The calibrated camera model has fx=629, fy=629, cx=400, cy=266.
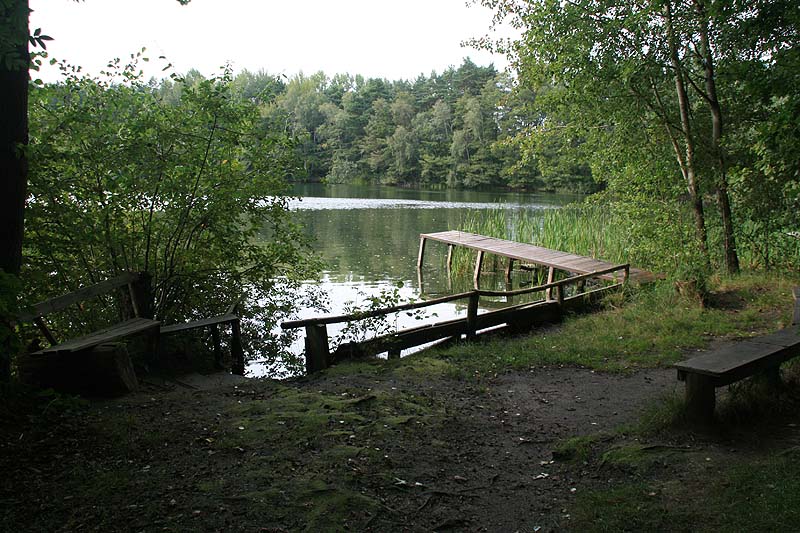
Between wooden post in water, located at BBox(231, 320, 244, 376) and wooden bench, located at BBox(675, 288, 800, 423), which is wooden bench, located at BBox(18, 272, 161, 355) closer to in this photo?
wooden post in water, located at BBox(231, 320, 244, 376)

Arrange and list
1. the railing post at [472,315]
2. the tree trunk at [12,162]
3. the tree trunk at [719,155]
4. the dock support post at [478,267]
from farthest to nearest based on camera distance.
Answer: the dock support post at [478,267], the tree trunk at [719,155], the railing post at [472,315], the tree trunk at [12,162]

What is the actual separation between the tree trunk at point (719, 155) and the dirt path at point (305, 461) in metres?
6.98

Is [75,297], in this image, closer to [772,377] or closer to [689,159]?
[772,377]

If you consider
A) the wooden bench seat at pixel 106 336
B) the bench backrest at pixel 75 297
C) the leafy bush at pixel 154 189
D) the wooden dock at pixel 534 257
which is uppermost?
the leafy bush at pixel 154 189

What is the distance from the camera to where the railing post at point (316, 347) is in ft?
25.2

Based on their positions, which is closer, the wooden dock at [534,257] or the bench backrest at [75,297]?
the bench backrest at [75,297]

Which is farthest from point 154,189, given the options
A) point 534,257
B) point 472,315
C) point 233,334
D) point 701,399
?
point 534,257

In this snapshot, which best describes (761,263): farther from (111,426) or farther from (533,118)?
(533,118)

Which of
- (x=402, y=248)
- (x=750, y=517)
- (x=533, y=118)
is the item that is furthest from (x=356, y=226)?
(x=533, y=118)

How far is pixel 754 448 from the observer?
4.21 metres

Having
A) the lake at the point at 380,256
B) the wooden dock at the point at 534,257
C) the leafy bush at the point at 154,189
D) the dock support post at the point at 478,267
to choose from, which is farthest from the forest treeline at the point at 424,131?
the leafy bush at the point at 154,189

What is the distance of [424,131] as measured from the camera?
67.8m

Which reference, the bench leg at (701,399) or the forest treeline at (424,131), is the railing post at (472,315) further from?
the forest treeline at (424,131)

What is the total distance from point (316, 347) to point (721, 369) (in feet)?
15.2
